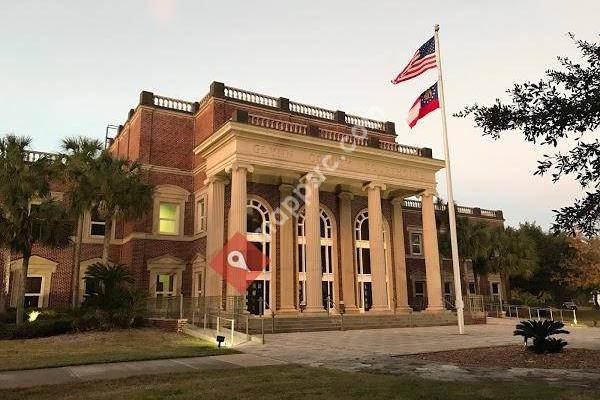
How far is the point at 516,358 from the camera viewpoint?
11789mm

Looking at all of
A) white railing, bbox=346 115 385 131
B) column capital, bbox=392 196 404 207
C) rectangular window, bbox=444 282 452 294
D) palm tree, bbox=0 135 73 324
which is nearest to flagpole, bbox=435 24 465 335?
column capital, bbox=392 196 404 207

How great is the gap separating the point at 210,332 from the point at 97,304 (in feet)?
18.1

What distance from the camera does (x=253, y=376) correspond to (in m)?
9.41

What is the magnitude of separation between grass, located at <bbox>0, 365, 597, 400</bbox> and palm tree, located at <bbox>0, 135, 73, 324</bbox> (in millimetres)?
14894

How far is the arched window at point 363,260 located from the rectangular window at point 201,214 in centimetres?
1039

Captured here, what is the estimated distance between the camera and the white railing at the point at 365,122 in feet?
117

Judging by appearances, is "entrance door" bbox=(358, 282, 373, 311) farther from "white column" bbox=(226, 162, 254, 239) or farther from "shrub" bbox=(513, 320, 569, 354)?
"shrub" bbox=(513, 320, 569, 354)

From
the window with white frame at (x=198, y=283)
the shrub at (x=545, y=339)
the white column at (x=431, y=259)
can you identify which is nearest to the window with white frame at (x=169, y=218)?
the window with white frame at (x=198, y=283)

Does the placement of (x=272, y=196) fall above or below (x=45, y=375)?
above

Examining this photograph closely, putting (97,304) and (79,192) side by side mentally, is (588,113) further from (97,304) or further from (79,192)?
(79,192)

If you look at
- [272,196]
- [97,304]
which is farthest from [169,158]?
[97,304]

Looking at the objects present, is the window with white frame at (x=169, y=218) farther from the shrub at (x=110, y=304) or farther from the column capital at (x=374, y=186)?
the column capital at (x=374, y=186)

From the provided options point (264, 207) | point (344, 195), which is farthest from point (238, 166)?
point (344, 195)

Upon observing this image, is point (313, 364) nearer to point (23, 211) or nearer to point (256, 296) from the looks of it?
point (23, 211)
